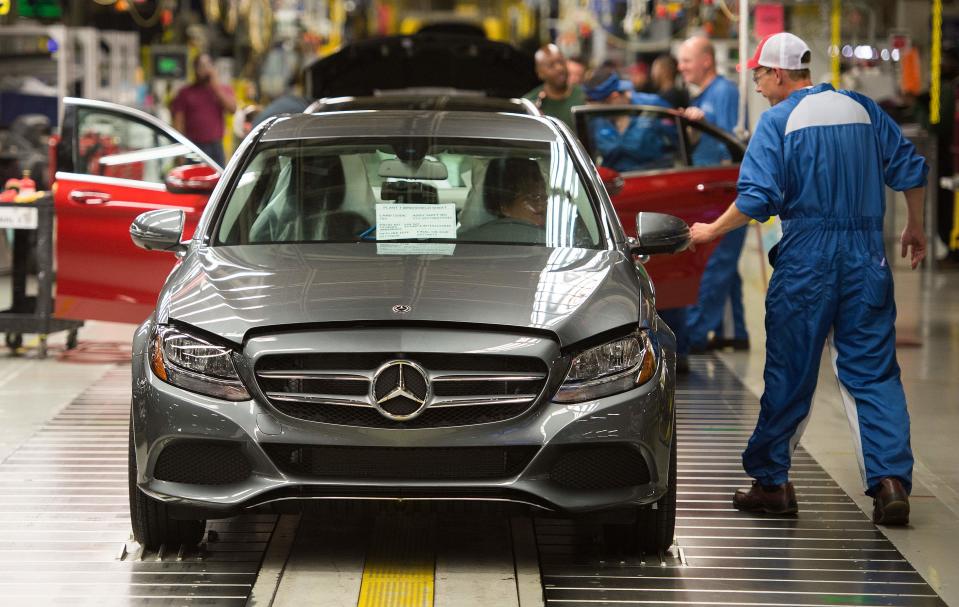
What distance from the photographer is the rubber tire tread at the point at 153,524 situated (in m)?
4.63

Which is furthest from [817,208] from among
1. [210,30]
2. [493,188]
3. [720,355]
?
[210,30]

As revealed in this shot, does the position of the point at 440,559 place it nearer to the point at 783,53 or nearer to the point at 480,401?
the point at 480,401

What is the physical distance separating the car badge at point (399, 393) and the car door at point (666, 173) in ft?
10.0

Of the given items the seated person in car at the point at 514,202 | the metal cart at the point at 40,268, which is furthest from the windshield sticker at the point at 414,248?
the metal cart at the point at 40,268

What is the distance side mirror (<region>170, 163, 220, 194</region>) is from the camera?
734cm

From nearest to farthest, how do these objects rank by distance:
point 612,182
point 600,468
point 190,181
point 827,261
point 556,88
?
point 600,468 < point 827,261 < point 612,182 < point 190,181 < point 556,88

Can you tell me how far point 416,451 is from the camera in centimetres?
426

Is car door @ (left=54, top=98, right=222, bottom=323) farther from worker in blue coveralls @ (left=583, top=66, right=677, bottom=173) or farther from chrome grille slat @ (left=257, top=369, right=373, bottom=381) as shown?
chrome grille slat @ (left=257, top=369, right=373, bottom=381)

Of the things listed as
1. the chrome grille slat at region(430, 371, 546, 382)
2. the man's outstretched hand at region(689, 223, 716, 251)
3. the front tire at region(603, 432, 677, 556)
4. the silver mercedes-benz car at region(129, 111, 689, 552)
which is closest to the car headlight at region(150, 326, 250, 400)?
the silver mercedes-benz car at region(129, 111, 689, 552)

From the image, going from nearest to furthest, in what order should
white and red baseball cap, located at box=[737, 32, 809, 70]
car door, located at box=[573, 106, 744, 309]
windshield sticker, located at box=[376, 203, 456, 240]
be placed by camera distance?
windshield sticker, located at box=[376, 203, 456, 240], white and red baseball cap, located at box=[737, 32, 809, 70], car door, located at box=[573, 106, 744, 309]

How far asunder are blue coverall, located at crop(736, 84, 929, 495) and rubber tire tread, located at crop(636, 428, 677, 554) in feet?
2.62

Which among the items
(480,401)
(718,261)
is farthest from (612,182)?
(480,401)

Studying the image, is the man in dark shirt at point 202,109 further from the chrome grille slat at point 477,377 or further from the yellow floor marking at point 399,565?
the chrome grille slat at point 477,377

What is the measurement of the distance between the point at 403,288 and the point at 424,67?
24.0 feet
